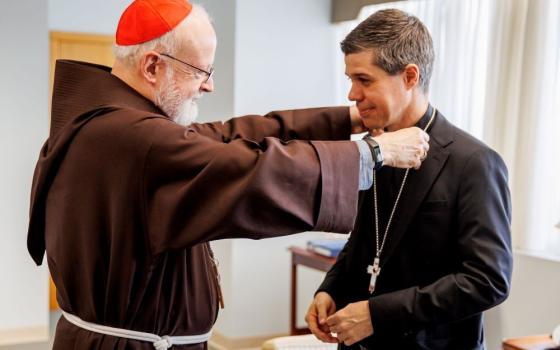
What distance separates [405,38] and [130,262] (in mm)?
840

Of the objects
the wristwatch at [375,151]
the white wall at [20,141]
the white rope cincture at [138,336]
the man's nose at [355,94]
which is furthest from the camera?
the white wall at [20,141]

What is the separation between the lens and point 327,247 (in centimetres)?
446

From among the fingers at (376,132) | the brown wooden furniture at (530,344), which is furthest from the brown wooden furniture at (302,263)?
the fingers at (376,132)

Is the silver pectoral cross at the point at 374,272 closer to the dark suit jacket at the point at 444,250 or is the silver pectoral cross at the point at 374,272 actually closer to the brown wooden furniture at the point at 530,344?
the dark suit jacket at the point at 444,250

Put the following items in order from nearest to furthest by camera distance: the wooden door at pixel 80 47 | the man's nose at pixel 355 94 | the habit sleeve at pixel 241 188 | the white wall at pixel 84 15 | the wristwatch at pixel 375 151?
1. the habit sleeve at pixel 241 188
2. the wristwatch at pixel 375 151
3. the man's nose at pixel 355 94
4. the white wall at pixel 84 15
5. the wooden door at pixel 80 47

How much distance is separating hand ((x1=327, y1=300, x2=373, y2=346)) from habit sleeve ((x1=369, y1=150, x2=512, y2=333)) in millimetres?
25

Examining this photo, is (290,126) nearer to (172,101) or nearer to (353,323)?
(172,101)

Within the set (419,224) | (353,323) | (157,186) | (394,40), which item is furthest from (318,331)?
(394,40)

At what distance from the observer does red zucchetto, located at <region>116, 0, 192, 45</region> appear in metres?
1.78

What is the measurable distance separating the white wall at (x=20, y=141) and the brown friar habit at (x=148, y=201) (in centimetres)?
336

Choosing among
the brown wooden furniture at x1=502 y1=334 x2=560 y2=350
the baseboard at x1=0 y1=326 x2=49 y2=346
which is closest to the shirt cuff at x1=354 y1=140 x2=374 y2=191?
the brown wooden furniture at x1=502 y1=334 x2=560 y2=350

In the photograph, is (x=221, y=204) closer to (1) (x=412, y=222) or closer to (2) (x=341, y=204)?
(2) (x=341, y=204)

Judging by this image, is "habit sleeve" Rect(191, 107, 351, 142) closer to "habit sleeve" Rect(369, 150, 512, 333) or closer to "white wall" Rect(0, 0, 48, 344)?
"habit sleeve" Rect(369, 150, 512, 333)

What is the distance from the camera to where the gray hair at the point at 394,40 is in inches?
70.2
